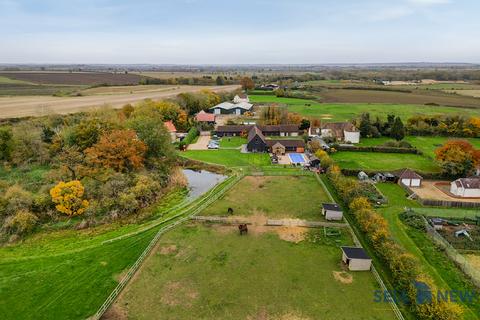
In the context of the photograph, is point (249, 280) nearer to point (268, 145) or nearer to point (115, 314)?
point (115, 314)

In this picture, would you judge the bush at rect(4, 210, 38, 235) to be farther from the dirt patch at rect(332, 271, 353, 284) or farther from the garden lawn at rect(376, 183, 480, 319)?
the garden lawn at rect(376, 183, 480, 319)

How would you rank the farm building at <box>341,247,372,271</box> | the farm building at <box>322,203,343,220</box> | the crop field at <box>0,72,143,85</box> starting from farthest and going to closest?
the crop field at <box>0,72,143,85</box> → the farm building at <box>322,203,343,220</box> → the farm building at <box>341,247,372,271</box>

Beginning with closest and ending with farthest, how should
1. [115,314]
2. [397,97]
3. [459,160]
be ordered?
[115,314]
[459,160]
[397,97]

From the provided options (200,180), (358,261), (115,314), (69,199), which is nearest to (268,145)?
(200,180)

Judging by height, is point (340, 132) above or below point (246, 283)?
above

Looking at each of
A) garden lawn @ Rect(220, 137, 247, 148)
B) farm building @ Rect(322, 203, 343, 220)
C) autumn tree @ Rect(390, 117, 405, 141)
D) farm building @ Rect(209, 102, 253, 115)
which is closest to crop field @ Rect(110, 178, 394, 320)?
farm building @ Rect(322, 203, 343, 220)

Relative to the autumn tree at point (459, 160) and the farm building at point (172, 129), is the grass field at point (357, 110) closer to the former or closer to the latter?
the autumn tree at point (459, 160)

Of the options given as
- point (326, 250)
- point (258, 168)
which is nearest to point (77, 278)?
point (326, 250)
